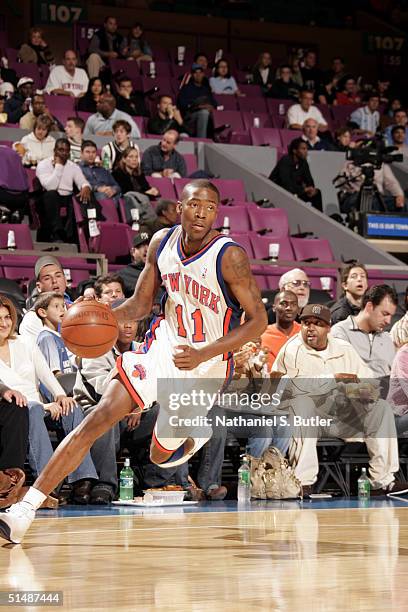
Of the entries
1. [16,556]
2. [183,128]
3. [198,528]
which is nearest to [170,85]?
[183,128]

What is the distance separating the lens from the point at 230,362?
199 inches

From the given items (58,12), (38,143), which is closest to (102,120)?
(38,143)

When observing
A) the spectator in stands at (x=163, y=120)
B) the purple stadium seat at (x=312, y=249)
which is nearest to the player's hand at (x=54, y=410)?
the purple stadium seat at (x=312, y=249)

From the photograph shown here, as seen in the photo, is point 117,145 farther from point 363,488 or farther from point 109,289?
point 363,488

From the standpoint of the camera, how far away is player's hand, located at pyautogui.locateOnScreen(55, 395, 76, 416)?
22.4 feet

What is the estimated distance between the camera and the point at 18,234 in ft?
32.3

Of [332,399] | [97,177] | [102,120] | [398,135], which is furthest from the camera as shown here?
[398,135]

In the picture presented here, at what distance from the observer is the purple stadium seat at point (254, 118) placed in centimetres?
1498

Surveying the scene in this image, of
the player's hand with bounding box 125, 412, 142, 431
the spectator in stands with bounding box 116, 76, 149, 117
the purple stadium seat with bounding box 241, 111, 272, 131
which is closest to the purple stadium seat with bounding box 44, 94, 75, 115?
the spectator in stands with bounding box 116, 76, 149, 117

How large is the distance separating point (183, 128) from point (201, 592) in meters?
10.7

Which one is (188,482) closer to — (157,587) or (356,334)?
(356,334)

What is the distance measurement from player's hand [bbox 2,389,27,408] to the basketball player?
5.14 ft

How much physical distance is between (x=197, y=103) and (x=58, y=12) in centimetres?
435

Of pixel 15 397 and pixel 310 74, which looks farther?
pixel 310 74
